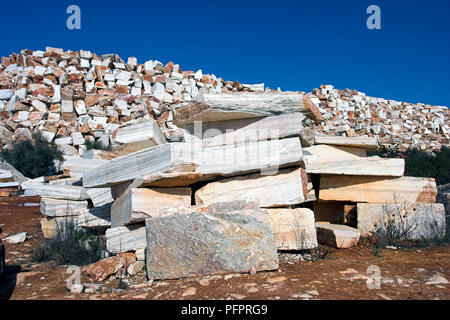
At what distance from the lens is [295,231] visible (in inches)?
146

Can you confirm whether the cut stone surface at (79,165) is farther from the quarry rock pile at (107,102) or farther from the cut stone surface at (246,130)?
the quarry rock pile at (107,102)

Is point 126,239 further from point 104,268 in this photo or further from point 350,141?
point 350,141

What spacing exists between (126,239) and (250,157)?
1.75m

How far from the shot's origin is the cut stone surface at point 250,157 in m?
3.74

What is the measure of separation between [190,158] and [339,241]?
2036 millimetres

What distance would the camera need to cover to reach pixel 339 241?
13.1 ft

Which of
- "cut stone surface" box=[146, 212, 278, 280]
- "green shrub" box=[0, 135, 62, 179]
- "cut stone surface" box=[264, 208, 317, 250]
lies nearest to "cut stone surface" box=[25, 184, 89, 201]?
"cut stone surface" box=[146, 212, 278, 280]

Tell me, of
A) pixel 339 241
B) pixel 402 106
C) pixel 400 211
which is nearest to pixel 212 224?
pixel 339 241

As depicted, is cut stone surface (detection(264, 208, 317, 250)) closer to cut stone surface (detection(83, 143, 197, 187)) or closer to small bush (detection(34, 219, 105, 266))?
cut stone surface (detection(83, 143, 197, 187))

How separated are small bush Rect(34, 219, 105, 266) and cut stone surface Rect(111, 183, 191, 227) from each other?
1.63ft

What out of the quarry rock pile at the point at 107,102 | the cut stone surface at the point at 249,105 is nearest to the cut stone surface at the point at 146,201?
the cut stone surface at the point at 249,105

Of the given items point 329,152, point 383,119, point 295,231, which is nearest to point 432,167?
point 329,152

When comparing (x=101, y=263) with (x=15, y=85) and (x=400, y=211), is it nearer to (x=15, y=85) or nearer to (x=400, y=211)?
(x=400, y=211)

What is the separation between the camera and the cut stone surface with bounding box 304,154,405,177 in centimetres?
449
